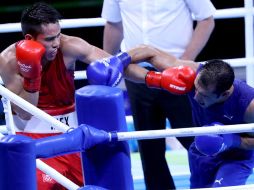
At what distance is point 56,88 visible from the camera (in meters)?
2.71

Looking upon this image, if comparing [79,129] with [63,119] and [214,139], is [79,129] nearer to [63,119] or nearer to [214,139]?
[214,139]

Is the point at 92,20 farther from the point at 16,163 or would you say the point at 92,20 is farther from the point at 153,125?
the point at 16,163

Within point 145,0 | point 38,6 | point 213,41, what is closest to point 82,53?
point 38,6

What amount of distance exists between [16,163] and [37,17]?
100 centimetres

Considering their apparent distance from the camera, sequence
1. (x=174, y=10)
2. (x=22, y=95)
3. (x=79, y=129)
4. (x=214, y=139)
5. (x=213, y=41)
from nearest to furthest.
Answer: (x=79, y=129) < (x=214, y=139) < (x=22, y=95) < (x=174, y=10) < (x=213, y=41)

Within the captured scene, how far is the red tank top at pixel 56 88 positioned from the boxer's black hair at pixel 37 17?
14cm

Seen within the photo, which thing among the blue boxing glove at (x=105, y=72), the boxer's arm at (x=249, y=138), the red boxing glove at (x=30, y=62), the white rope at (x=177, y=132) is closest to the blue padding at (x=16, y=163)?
the white rope at (x=177, y=132)

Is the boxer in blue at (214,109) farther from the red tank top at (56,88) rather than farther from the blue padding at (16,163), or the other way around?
the blue padding at (16,163)

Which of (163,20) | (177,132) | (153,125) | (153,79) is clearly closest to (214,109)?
(153,79)

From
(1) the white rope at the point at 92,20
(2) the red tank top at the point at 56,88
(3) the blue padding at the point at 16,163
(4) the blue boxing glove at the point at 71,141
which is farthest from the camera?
(1) the white rope at the point at 92,20

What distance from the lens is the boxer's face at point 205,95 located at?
8.22 feet

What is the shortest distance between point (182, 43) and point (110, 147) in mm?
1074

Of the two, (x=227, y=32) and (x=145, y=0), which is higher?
(x=145, y=0)

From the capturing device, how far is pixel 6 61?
2682 mm
